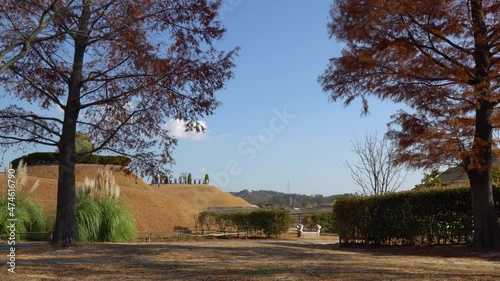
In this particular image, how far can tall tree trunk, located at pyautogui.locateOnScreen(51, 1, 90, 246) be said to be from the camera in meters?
11.8

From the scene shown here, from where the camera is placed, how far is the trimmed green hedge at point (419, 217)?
1416 centimetres

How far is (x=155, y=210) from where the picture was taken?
90.5 ft

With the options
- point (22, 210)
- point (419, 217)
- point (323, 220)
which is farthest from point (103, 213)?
point (323, 220)

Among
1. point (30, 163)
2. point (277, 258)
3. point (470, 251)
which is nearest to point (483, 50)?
point (470, 251)

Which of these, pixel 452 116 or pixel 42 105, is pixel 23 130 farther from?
pixel 452 116

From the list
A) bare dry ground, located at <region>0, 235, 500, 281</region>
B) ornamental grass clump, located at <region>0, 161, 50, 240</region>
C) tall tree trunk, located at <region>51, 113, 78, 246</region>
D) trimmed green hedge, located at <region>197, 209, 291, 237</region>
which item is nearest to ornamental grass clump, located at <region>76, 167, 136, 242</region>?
ornamental grass clump, located at <region>0, 161, 50, 240</region>

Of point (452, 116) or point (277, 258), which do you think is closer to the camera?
point (277, 258)

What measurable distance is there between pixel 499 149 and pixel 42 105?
37.6 ft

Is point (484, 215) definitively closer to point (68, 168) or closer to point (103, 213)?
point (68, 168)

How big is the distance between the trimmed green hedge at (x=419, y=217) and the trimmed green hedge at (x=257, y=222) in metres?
6.77

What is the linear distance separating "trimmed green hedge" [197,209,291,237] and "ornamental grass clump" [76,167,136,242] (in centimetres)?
742

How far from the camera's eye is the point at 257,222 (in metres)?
22.5

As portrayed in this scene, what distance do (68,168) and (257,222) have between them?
11.9 meters

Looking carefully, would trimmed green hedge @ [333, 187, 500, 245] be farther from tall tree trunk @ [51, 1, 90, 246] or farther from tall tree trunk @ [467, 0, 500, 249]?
tall tree trunk @ [51, 1, 90, 246]
